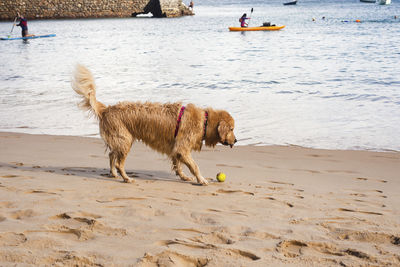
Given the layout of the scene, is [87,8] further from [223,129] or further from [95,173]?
[223,129]

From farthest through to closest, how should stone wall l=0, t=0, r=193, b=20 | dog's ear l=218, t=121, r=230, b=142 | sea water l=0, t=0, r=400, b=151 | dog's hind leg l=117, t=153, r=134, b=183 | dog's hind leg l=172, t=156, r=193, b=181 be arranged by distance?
stone wall l=0, t=0, r=193, b=20, sea water l=0, t=0, r=400, b=151, dog's hind leg l=172, t=156, r=193, b=181, dog's ear l=218, t=121, r=230, b=142, dog's hind leg l=117, t=153, r=134, b=183

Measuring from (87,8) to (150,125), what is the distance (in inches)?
2739

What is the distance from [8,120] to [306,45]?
25960 millimetres

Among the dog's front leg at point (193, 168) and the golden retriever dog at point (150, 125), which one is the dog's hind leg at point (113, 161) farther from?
the dog's front leg at point (193, 168)

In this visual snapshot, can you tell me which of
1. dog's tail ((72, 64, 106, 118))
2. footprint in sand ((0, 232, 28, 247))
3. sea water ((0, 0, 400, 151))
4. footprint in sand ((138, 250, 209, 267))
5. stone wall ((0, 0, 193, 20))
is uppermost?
stone wall ((0, 0, 193, 20))

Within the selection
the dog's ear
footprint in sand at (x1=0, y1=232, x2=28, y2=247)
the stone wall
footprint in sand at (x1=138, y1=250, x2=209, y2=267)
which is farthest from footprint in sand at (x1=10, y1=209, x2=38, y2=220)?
the stone wall

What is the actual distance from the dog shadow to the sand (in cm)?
1

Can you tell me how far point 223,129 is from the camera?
581 cm

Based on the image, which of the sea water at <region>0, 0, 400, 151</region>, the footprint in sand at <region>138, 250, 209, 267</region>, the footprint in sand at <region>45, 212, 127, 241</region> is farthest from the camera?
the sea water at <region>0, 0, 400, 151</region>

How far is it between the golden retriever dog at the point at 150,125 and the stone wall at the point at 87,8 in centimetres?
6447

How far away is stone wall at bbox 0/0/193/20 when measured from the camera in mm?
63625

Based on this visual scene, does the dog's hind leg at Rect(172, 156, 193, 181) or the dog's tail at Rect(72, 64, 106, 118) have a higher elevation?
the dog's tail at Rect(72, 64, 106, 118)

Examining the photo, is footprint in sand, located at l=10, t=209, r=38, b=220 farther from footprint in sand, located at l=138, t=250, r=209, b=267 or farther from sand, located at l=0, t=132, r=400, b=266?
footprint in sand, located at l=138, t=250, r=209, b=267

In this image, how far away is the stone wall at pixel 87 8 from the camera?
209 feet
